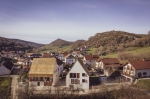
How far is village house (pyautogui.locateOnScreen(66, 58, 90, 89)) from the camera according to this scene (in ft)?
112

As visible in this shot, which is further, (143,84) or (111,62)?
(111,62)

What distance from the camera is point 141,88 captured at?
107ft

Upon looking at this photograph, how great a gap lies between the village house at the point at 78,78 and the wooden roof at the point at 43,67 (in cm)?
468

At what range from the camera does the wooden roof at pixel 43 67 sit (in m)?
36.3

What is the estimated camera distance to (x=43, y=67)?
122 feet

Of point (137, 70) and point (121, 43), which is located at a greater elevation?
point (121, 43)

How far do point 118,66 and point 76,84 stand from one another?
63.7 ft

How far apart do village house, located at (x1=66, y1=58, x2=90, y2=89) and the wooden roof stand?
184 inches

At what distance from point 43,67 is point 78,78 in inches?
338

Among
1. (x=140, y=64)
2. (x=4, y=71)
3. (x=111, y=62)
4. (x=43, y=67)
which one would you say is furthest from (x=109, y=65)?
(x=4, y=71)

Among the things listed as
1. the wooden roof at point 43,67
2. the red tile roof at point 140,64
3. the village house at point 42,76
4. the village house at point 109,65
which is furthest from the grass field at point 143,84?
the wooden roof at point 43,67

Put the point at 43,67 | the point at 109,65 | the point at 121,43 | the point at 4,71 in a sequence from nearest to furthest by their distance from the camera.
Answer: the point at 43,67
the point at 4,71
the point at 109,65
the point at 121,43

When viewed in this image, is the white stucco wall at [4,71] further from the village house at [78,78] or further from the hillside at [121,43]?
the hillside at [121,43]

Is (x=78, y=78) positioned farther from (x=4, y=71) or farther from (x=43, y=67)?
(x=4, y=71)
